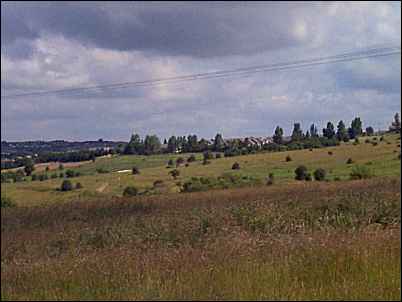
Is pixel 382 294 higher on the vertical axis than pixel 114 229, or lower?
lower

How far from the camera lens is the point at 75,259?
5.58 m

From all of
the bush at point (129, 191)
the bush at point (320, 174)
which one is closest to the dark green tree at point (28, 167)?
the bush at point (129, 191)

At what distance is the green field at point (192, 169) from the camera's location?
6285 millimetres

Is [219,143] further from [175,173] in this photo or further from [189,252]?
[189,252]

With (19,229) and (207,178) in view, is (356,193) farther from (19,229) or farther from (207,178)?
(19,229)

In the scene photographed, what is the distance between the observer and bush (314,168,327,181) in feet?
47.1

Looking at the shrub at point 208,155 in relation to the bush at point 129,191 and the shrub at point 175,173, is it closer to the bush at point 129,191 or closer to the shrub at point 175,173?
the shrub at point 175,173

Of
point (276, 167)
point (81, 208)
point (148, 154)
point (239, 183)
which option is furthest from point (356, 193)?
point (81, 208)

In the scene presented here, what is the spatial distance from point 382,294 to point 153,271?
1997 mm

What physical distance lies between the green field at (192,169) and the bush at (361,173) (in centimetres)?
14

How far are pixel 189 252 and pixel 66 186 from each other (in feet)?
4.50

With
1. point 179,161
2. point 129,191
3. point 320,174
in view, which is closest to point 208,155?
point 179,161

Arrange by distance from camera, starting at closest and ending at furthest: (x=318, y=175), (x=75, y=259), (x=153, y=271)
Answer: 1. (x=75, y=259)
2. (x=153, y=271)
3. (x=318, y=175)

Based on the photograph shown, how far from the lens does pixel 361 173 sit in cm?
1823
